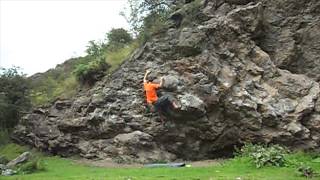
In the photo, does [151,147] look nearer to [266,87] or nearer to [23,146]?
[266,87]

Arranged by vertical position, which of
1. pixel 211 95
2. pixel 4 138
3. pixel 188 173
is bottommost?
pixel 188 173

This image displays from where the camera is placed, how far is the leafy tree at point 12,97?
32.4 meters

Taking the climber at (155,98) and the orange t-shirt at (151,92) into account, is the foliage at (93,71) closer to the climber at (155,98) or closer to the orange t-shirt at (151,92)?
the climber at (155,98)

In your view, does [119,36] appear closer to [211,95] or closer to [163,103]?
[163,103]

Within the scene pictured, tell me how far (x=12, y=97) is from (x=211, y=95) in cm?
1482

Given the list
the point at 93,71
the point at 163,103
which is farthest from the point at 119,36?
the point at 163,103

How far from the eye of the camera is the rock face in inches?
973

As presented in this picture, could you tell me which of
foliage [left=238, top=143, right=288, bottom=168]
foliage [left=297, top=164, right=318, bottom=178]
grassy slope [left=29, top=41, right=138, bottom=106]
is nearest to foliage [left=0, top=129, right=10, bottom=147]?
grassy slope [left=29, top=41, right=138, bottom=106]

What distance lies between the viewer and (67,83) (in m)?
32.4

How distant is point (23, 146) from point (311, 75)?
16.8m

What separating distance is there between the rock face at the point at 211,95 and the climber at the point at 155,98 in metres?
0.48

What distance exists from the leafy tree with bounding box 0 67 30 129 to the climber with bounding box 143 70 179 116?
35.3ft

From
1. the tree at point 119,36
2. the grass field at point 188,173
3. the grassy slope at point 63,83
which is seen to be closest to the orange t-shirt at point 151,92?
the grassy slope at point 63,83

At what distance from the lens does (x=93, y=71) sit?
2988 centimetres
